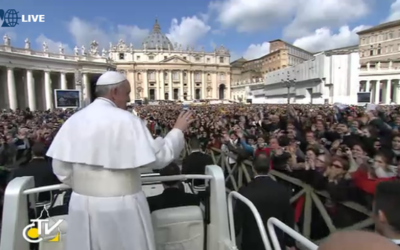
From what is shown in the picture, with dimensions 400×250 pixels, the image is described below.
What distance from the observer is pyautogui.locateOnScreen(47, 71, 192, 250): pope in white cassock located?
192 cm

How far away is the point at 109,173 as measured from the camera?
1.94 meters

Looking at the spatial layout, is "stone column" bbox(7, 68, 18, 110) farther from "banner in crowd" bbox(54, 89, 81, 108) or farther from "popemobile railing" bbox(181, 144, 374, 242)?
"popemobile railing" bbox(181, 144, 374, 242)

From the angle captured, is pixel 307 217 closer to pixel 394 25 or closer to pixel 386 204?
pixel 386 204

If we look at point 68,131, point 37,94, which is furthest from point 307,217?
point 37,94

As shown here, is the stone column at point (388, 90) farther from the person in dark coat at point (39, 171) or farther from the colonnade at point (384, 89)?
the person in dark coat at point (39, 171)

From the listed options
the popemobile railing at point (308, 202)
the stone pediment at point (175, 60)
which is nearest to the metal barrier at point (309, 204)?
the popemobile railing at point (308, 202)

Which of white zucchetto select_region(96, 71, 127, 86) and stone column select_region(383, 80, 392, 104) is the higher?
stone column select_region(383, 80, 392, 104)

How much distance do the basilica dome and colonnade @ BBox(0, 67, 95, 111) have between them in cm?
6963

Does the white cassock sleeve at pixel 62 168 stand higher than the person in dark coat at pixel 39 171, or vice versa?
Result: the white cassock sleeve at pixel 62 168

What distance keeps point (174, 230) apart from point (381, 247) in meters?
1.78

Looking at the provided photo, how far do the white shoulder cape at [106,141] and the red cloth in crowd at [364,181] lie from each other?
2.51 meters

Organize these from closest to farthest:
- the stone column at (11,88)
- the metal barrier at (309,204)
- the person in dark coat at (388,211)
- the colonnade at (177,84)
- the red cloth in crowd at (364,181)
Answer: the person in dark coat at (388,211) → the metal barrier at (309,204) → the red cloth in crowd at (364,181) → the stone column at (11,88) → the colonnade at (177,84)

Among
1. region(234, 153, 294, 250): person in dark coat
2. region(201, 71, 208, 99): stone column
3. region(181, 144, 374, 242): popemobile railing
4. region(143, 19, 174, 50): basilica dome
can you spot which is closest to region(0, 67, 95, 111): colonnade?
region(181, 144, 374, 242): popemobile railing

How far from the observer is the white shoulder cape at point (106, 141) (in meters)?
1.92
